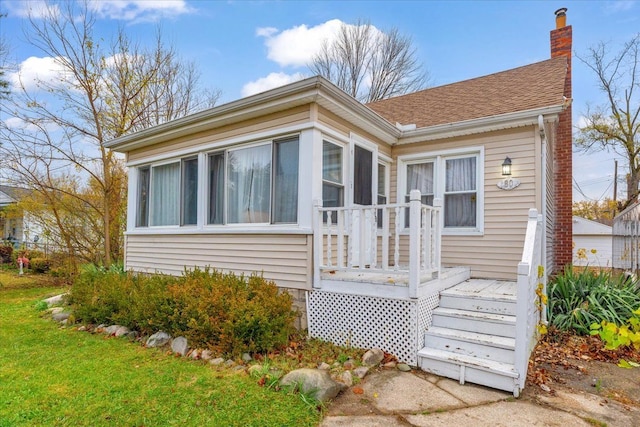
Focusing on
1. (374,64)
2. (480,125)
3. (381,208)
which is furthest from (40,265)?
(374,64)

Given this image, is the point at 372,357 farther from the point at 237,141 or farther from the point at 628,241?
the point at 628,241

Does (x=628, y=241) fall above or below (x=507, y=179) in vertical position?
below

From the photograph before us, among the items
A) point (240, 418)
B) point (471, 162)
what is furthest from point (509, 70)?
point (240, 418)

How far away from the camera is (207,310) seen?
14.1ft

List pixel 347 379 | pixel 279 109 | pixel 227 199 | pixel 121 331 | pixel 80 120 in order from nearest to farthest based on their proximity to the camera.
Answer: pixel 347 379 → pixel 279 109 → pixel 121 331 → pixel 227 199 → pixel 80 120

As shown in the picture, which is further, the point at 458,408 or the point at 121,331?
the point at 121,331

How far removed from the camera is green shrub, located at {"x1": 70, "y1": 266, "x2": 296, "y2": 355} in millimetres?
4125

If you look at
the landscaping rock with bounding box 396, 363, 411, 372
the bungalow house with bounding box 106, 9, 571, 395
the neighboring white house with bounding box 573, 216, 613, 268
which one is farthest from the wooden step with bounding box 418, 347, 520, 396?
the neighboring white house with bounding box 573, 216, 613, 268

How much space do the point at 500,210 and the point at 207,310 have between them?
15.0ft

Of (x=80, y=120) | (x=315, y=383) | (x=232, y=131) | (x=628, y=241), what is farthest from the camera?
(x=80, y=120)

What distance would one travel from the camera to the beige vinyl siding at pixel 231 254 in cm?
487

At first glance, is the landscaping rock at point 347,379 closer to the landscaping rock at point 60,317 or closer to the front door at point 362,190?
the front door at point 362,190

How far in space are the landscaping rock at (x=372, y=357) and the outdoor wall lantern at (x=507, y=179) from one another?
3.34 metres

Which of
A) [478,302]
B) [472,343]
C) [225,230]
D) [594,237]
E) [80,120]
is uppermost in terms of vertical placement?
[80,120]
